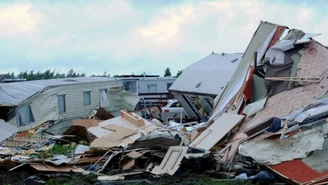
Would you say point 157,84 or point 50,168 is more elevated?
point 157,84

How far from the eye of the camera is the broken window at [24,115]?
1808 cm

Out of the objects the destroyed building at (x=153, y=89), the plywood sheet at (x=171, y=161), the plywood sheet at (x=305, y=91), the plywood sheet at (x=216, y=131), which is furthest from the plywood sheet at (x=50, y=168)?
the destroyed building at (x=153, y=89)

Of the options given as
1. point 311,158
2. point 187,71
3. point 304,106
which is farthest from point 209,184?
point 187,71

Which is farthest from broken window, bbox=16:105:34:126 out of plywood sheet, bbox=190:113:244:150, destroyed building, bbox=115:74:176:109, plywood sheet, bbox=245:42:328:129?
destroyed building, bbox=115:74:176:109

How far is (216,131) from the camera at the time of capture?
12.0 m

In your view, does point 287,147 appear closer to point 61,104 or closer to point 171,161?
point 171,161

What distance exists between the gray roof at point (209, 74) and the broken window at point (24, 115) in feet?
23.6

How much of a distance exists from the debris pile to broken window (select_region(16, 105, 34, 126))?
1.79m

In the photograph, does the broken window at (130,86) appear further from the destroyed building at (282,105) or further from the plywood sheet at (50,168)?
the plywood sheet at (50,168)

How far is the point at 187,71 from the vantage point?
24156 millimetres

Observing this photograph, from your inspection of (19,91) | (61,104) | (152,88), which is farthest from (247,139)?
(152,88)

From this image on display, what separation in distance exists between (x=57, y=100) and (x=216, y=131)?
9923mm

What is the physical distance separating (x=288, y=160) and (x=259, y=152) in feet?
2.02

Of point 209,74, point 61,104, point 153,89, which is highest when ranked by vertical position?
point 209,74
